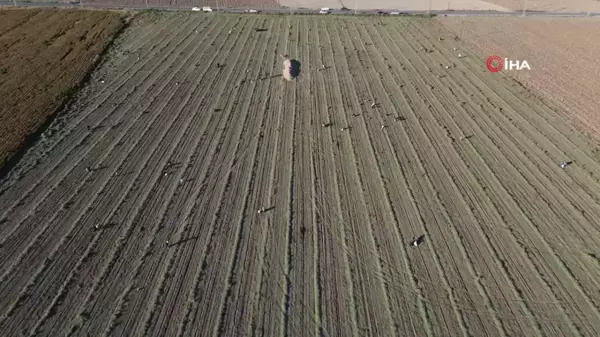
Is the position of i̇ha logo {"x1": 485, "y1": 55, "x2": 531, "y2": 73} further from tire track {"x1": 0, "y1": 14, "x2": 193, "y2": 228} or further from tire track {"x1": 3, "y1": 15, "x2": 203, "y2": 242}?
tire track {"x1": 0, "y1": 14, "x2": 193, "y2": 228}

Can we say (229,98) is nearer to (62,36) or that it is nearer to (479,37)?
(62,36)

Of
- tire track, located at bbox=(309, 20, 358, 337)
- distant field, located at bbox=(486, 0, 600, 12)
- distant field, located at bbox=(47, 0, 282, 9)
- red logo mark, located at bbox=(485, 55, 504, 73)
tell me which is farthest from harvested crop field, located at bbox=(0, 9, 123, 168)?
distant field, located at bbox=(486, 0, 600, 12)

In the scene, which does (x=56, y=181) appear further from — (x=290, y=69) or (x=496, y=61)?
(x=496, y=61)

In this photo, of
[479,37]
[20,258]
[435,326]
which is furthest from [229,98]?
[479,37]

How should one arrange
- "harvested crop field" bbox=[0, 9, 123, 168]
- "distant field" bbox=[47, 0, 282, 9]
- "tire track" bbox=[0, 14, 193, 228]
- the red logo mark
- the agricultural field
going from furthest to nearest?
1. "distant field" bbox=[47, 0, 282, 9]
2. the red logo mark
3. the agricultural field
4. "harvested crop field" bbox=[0, 9, 123, 168]
5. "tire track" bbox=[0, 14, 193, 228]

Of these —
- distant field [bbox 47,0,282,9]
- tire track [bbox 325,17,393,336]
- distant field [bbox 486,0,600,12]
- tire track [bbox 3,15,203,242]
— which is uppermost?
distant field [bbox 47,0,282,9]

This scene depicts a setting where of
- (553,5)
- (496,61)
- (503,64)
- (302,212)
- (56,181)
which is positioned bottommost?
(302,212)

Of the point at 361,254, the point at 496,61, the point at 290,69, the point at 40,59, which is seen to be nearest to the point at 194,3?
the point at 40,59

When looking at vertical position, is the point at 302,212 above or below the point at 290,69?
below

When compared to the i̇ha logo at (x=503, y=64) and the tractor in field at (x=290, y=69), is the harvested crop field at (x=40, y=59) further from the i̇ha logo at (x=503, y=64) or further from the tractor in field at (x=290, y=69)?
the i̇ha logo at (x=503, y=64)
